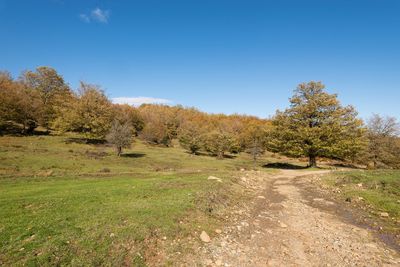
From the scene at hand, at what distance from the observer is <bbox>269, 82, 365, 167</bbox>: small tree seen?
35.7 meters

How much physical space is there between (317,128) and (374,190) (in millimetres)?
19589

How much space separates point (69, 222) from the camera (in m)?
9.89

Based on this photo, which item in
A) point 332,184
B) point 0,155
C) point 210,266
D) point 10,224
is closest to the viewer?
point 210,266

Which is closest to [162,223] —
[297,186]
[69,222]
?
[69,222]

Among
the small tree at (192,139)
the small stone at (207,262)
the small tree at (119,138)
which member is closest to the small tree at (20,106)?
the small tree at (119,138)

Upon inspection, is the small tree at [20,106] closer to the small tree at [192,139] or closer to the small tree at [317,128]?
the small tree at [192,139]

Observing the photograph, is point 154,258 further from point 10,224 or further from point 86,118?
point 86,118

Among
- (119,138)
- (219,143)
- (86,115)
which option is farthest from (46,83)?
(219,143)

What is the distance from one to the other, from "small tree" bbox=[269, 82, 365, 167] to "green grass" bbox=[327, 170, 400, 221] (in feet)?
47.0

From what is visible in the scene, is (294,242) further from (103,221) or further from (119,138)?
(119,138)

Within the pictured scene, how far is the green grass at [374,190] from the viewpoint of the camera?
44.8ft

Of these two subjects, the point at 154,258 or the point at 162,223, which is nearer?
the point at 154,258

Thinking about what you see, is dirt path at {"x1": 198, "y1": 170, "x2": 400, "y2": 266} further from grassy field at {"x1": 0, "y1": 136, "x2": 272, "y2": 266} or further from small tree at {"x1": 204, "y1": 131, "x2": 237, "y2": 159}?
small tree at {"x1": 204, "y1": 131, "x2": 237, "y2": 159}

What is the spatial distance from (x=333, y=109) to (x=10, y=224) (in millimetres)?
41912
